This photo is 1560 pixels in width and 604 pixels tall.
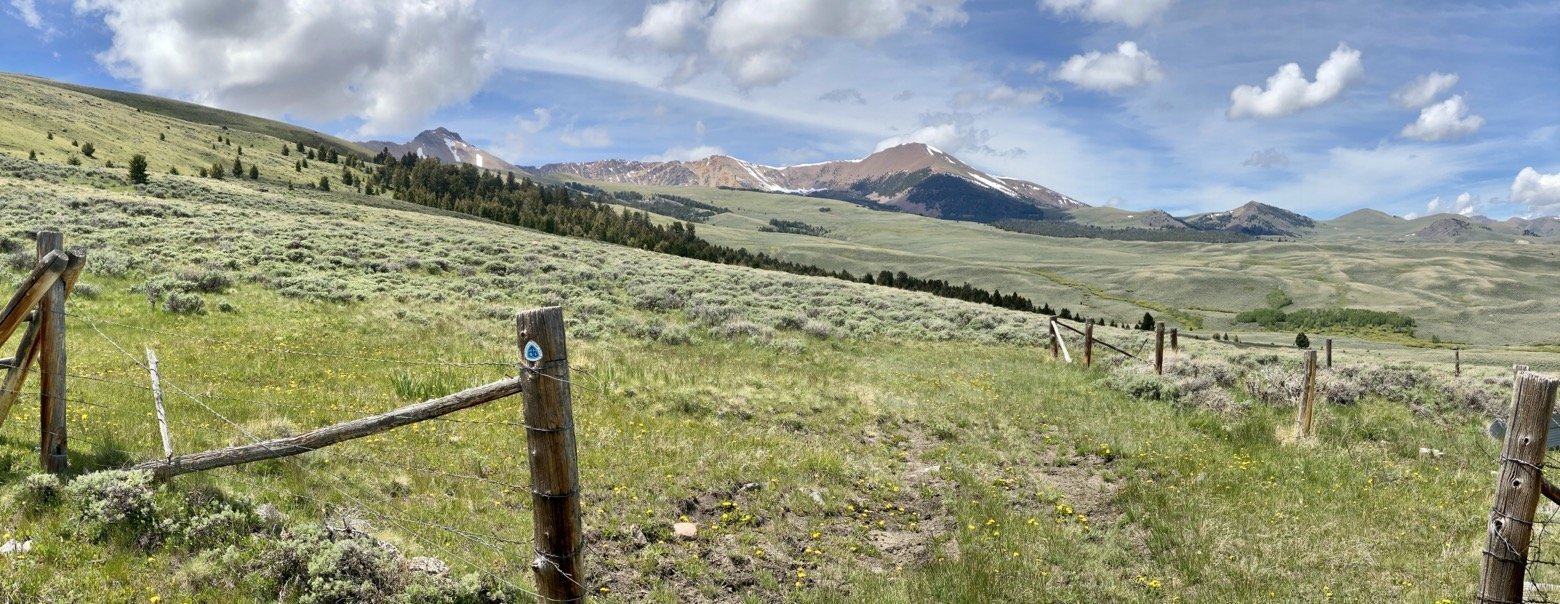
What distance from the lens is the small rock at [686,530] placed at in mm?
8406

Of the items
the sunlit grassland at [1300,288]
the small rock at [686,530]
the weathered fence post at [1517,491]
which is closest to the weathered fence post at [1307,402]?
the weathered fence post at [1517,491]

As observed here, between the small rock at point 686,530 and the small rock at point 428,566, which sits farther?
the small rock at point 686,530

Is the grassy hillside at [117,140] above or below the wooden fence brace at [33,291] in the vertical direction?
above

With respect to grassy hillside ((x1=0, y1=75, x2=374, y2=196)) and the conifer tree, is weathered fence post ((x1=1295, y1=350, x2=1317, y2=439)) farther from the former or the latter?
grassy hillside ((x1=0, y1=75, x2=374, y2=196))

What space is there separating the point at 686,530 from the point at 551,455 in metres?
4.23

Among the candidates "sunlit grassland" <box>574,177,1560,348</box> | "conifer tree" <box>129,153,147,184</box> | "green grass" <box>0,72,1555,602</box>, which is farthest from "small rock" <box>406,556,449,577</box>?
"sunlit grassland" <box>574,177,1560,348</box>

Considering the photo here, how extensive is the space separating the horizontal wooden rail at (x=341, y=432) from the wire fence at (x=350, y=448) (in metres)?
0.48

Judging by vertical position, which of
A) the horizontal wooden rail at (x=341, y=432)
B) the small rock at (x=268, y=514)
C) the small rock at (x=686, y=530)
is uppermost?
the horizontal wooden rail at (x=341, y=432)

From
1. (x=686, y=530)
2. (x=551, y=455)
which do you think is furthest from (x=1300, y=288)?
(x=551, y=455)

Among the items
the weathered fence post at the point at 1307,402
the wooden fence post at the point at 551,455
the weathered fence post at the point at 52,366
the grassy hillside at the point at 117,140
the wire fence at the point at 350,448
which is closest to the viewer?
the wooden fence post at the point at 551,455

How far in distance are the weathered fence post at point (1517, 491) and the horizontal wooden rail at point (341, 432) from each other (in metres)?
6.70

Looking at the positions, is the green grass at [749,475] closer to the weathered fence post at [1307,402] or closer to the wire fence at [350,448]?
the wire fence at [350,448]

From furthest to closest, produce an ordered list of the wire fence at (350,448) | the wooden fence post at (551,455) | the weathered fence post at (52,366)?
the wire fence at (350,448), the weathered fence post at (52,366), the wooden fence post at (551,455)

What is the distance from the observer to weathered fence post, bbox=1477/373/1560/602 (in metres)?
4.84
